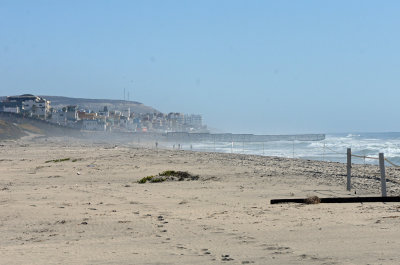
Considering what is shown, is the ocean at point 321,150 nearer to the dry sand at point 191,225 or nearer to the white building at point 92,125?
the dry sand at point 191,225

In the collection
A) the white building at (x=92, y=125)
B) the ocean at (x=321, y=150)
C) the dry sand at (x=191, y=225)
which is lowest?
the ocean at (x=321, y=150)

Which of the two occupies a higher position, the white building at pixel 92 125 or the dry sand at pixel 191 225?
the white building at pixel 92 125

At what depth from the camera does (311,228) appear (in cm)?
737

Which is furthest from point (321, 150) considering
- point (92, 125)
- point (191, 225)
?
point (92, 125)

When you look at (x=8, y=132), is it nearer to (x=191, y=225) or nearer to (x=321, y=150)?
(x=321, y=150)

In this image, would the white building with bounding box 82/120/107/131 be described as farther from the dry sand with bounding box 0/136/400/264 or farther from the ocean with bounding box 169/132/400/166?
the dry sand with bounding box 0/136/400/264

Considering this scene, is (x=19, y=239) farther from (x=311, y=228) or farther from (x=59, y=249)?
(x=311, y=228)

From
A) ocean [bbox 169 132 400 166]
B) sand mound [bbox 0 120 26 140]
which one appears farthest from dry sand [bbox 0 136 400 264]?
sand mound [bbox 0 120 26 140]

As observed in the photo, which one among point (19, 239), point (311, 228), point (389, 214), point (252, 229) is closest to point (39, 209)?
point (19, 239)

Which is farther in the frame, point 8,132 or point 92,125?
point 92,125

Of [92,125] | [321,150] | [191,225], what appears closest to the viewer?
[191,225]

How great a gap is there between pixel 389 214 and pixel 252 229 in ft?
7.06

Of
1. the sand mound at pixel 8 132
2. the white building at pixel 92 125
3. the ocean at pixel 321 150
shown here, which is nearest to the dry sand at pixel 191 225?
the ocean at pixel 321 150

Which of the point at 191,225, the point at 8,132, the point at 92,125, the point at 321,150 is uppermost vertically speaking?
the point at 92,125
